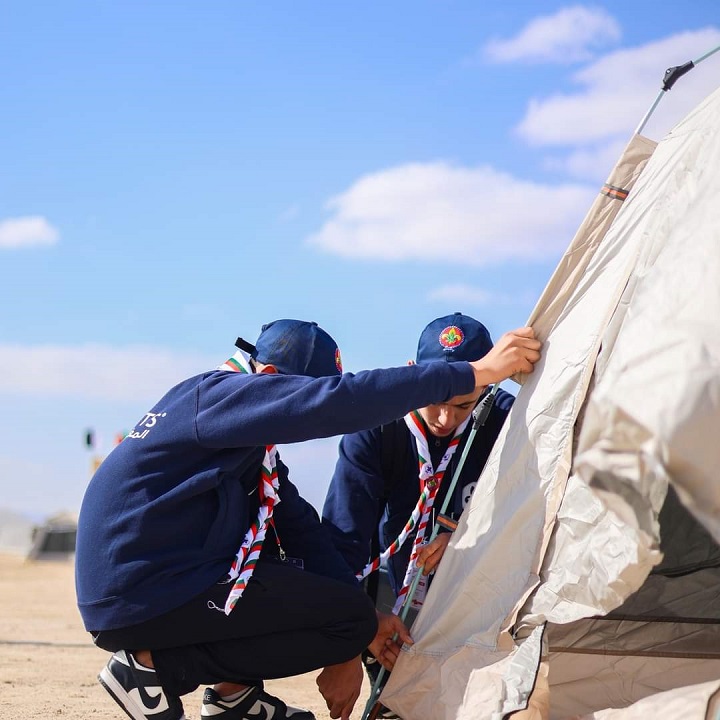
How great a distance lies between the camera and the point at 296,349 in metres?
3.63

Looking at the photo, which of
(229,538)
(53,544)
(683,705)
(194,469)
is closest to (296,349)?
(194,469)

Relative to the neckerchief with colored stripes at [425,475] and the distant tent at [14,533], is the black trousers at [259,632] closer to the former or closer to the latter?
the neckerchief with colored stripes at [425,475]

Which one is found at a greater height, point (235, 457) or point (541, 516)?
point (235, 457)

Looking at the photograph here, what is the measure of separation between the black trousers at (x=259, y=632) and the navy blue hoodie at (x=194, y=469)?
0.10 m

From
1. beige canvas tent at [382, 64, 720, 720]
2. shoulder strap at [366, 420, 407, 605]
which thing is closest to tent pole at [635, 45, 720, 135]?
beige canvas tent at [382, 64, 720, 720]

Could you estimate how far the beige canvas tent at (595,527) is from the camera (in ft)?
7.66

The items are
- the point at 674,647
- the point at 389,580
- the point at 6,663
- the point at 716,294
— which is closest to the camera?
the point at 716,294

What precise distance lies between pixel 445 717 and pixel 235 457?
1.10 metres

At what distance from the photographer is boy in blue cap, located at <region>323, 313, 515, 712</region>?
161 inches

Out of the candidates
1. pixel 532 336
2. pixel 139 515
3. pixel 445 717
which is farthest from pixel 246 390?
pixel 445 717

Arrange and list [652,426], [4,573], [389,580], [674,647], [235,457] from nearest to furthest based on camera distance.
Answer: [652,426]
[235,457]
[674,647]
[389,580]
[4,573]

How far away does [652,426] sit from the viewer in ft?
6.86

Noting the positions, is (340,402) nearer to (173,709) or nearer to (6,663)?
(173,709)

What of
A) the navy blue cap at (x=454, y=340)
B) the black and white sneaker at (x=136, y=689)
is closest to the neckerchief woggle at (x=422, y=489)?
the navy blue cap at (x=454, y=340)
